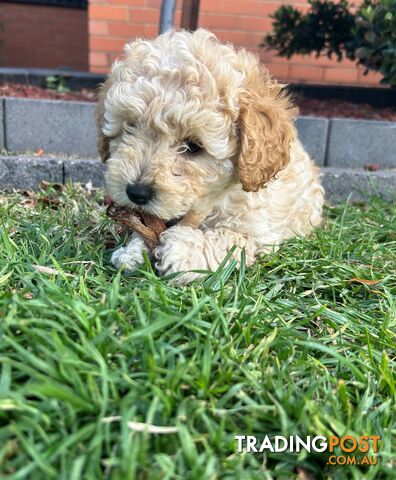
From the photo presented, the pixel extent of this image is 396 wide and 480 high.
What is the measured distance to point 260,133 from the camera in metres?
2.59

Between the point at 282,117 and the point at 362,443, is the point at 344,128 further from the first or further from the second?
the point at 362,443

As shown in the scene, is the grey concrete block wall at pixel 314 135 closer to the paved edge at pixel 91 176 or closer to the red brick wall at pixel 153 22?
the paved edge at pixel 91 176

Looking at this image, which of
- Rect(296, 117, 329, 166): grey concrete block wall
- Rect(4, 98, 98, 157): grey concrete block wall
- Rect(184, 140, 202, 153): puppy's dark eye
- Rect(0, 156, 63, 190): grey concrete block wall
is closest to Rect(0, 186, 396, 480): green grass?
Rect(184, 140, 202, 153): puppy's dark eye

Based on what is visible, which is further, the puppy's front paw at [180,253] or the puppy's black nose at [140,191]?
the puppy's front paw at [180,253]

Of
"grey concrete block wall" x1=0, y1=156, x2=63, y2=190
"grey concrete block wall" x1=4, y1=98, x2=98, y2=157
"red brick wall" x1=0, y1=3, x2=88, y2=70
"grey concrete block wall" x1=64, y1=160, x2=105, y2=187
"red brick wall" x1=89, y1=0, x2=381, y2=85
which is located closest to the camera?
"grey concrete block wall" x1=0, y1=156, x2=63, y2=190

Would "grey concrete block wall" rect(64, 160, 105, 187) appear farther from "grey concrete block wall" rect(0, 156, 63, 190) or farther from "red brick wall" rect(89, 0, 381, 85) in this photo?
"red brick wall" rect(89, 0, 381, 85)

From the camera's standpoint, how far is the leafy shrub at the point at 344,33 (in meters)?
4.57

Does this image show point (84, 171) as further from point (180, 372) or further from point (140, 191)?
point (180, 372)

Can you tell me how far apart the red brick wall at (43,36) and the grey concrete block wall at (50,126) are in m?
5.59

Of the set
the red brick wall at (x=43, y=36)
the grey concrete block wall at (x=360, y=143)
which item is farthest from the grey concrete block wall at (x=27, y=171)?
the red brick wall at (x=43, y=36)

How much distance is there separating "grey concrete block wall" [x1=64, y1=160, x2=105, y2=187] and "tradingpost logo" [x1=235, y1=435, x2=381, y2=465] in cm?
316

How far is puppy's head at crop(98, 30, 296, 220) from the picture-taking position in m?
2.45

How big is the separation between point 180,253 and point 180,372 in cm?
101

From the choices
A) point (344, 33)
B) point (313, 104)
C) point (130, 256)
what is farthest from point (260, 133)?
point (344, 33)
